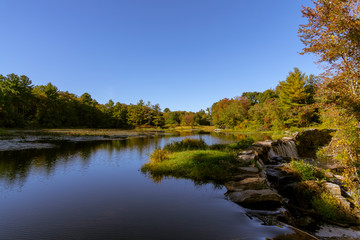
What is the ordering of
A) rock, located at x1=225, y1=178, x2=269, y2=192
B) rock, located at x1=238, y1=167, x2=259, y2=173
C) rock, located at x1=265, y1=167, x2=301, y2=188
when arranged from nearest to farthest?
rock, located at x1=225, y1=178, x2=269, y2=192 < rock, located at x1=265, y1=167, x2=301, y2=188 < rock, located at x1=238, y1=167, x2=259, y2=173

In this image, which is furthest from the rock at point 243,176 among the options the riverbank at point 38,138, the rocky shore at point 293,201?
the riverbank at point 38,138

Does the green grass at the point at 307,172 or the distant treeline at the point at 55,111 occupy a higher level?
the distant treeline at the point at 55,111

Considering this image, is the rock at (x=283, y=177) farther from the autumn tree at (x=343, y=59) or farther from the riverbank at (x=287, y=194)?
the autumn tree at (x=343, y=59)

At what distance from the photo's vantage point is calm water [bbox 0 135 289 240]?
5234mm

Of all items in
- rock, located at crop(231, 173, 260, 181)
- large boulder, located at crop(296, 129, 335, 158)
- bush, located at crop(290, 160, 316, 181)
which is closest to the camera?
bush, located at crop(290, 160, 316, 181)

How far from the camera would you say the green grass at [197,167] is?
1053 cm

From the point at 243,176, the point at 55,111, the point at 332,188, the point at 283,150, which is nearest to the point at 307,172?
the point at 332,188

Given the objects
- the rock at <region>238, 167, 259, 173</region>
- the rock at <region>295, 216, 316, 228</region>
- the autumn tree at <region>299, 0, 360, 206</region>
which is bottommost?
the rock at <region>295, 216, 316, 228</region>

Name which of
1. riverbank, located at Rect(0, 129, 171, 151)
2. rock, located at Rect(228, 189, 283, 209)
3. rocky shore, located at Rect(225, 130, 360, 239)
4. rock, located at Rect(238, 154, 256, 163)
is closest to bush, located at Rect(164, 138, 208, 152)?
rock, located at Rect(238, 154, 256, 163)

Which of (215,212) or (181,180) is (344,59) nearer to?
(215,212)

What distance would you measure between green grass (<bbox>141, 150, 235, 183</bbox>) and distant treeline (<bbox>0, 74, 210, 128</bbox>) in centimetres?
4728

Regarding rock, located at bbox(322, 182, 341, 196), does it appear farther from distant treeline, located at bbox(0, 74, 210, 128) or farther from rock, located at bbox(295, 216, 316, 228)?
distant treeline, located at bbox(0, 74, 210, 128)

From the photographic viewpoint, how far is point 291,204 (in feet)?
24.8

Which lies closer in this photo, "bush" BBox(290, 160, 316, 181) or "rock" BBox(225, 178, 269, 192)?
"rock" BBox(225, 178, 269, 192)
